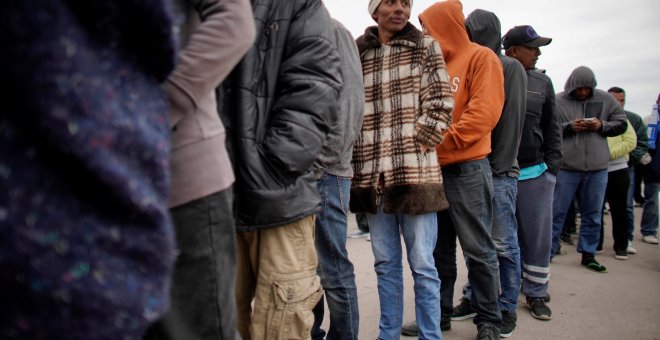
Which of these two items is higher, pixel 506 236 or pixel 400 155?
pixel 400 155

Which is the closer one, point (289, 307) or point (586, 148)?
point (289, 307)

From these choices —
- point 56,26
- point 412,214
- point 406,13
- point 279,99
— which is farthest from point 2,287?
point 406,13

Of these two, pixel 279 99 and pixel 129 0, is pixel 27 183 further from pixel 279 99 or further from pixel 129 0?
pixel 279 99

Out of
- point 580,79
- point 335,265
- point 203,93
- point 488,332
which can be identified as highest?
point 203,93

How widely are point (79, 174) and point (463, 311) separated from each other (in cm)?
317

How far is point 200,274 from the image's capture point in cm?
115

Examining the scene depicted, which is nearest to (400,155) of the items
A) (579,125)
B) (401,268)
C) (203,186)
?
(401,268)

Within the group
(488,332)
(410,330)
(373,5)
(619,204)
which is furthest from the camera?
(619,204)

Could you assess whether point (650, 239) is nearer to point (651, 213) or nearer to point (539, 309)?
point (651, 213)

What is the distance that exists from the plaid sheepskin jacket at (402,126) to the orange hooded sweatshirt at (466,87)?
0.28 meters

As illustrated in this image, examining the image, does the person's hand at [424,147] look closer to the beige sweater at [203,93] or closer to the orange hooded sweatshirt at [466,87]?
the orange hooded sweatshirt at [466,87]

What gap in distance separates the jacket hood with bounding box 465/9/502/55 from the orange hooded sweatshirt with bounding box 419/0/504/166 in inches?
16.9

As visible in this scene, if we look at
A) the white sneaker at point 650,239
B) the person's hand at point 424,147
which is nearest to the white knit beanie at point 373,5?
the person's hand at point 424,147

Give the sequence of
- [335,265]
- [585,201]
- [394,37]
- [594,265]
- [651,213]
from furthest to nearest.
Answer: [651,213], [585,201], [594,265], [394,37], [335,265]
